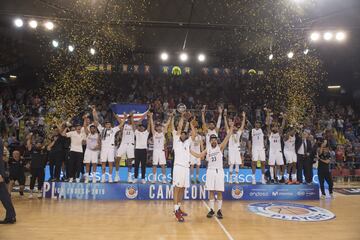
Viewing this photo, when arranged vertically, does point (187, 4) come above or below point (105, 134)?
above

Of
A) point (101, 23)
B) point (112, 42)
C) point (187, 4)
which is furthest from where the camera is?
point (112, 42)

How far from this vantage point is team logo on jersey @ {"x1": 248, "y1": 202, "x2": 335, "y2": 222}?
9.12 meters

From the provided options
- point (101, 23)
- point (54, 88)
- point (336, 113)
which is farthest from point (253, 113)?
point (54, 88)

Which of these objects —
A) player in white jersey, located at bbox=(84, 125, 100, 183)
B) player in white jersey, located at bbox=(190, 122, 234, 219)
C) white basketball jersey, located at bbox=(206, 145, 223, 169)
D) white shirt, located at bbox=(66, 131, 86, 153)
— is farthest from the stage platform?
white basketball jersey, located at bbox=(206, 145, 223, 169)

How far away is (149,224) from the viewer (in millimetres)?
8141

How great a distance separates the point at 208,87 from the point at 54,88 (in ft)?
38.8

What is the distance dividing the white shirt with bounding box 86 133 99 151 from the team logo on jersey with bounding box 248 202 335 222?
5958 mm

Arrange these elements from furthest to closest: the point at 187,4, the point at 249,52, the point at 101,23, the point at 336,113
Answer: the point at 336,113
the point at 249,52
the point at 101,23
the point at 187,4

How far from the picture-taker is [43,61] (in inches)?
890

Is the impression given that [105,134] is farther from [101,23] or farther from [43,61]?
[43,61]

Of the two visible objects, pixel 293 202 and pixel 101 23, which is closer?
pixel 293 202

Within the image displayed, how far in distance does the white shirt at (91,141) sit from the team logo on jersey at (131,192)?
2004 millimetres

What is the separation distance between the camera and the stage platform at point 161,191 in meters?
11.3

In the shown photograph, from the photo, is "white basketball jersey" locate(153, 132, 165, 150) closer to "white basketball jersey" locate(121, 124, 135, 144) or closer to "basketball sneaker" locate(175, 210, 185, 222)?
"white basketball jersey" locate(121, 124, 135, 144)
